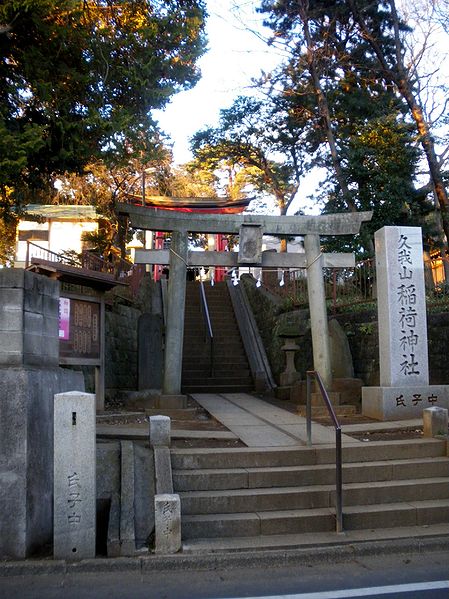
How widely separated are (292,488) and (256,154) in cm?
2138

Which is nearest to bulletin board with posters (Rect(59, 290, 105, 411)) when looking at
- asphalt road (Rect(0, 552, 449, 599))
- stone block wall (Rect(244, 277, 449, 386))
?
asphalt road (Rect(0, 552, 449, 599))

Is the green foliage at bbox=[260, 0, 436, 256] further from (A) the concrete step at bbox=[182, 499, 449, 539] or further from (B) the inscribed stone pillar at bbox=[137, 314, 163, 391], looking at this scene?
(A) the concrete step at bbox=[182, 499, 449, 539]

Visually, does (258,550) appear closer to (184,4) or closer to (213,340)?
(184,4)

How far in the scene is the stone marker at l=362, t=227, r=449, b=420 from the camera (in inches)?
366

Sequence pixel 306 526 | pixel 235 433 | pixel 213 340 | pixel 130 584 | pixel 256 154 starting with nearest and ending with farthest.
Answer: pixel 130 584 < pixel 306 526 < pixel 235 433 < pixel 213 340 < pixel 256 154

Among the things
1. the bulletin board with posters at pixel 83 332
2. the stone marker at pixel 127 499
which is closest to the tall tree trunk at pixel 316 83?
the bulletin board with posters at pixel 83 332

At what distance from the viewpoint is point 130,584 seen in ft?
14.7

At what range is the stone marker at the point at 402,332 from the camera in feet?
30.5

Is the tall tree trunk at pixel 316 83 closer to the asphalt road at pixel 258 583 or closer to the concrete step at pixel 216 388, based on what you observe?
the concrete step at pixel 216 388

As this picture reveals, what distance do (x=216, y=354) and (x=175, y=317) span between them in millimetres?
5528

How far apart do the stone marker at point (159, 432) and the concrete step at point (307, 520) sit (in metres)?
1.18

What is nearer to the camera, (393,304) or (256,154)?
(393,304)

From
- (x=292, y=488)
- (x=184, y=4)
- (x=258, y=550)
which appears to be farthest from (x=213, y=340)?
(x=258, y=550)

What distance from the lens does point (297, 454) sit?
6.59 meters
